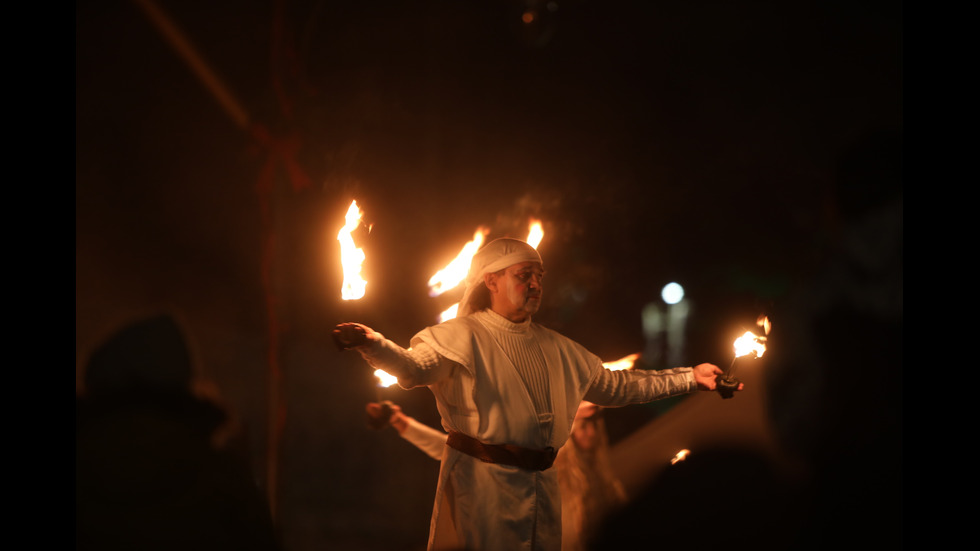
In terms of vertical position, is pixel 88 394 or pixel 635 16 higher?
pixel 635 16

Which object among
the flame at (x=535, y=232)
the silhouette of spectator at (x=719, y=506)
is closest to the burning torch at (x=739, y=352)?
the silhouette of spectator at (x=719, y=506)

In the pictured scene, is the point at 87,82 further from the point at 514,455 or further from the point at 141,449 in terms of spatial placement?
the point at 514,455

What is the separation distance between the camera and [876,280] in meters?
4.88

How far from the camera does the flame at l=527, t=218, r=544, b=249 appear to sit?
4.57m

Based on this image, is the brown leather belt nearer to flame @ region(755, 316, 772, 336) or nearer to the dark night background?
the dark night background

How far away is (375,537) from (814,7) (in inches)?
166

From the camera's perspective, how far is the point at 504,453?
131 inches

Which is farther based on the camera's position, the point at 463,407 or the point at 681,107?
the point at 681,107

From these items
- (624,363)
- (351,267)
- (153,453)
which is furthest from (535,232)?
(153,453)

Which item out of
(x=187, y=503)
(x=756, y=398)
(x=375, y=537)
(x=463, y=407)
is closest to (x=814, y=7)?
(x=756, y=398)

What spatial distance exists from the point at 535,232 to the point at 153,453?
2.42m

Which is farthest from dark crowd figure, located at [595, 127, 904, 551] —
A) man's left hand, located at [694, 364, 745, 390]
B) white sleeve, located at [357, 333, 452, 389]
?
white sleeve, located at [357, 333, 452, 389]

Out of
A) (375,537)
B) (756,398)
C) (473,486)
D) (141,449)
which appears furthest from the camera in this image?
(756,398)

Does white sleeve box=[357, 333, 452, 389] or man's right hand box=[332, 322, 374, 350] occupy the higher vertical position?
man's right hand box=[332, 322, 374, 350]
